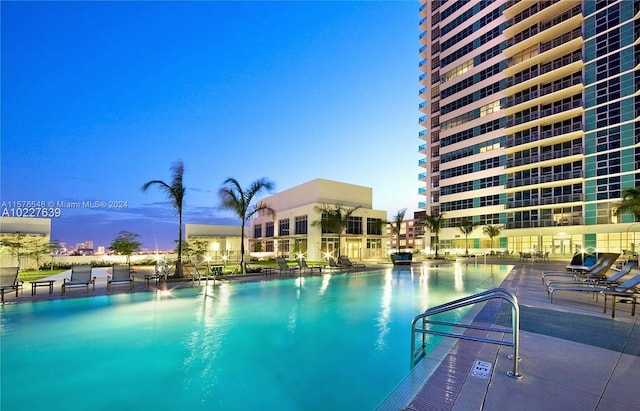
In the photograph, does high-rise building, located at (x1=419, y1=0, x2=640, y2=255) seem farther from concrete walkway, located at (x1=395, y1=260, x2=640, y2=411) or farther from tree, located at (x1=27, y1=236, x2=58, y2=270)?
tree, located at (x1=27, y1=236, x2=58, y2=270)

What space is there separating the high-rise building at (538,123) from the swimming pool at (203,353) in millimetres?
34008

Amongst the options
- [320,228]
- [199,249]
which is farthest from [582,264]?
[199,249]

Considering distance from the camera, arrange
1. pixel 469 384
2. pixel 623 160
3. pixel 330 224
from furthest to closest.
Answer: pixel 623 160 < pixel 330 224 < pixel 469 384

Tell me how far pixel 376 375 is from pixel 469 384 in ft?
5.99

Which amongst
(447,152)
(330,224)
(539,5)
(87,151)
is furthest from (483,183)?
(87,151)

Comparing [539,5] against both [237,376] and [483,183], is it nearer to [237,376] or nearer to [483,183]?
[483,183]

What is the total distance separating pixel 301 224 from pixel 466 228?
69.2 ft

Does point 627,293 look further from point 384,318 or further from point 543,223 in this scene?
point 543,223

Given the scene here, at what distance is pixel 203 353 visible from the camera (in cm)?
567

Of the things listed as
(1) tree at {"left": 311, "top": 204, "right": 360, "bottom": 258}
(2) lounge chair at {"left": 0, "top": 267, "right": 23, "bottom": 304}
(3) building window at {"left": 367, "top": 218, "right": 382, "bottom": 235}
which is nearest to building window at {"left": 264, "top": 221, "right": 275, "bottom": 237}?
(1) tree at {"left": 311, "top": 204, "right": 360, "bottom": 258}

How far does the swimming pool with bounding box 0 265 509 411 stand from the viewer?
4258mm

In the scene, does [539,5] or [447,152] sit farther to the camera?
[447,152]

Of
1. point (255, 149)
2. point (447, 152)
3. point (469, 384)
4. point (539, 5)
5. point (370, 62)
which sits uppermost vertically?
point (539, 5)

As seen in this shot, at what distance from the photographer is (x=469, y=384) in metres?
3.38
